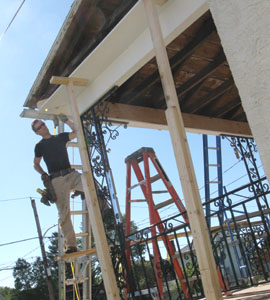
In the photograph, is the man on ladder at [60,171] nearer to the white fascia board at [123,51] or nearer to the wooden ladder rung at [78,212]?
the white fascia board at [123,51]

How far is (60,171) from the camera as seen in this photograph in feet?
17.9

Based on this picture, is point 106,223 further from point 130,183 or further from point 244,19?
point 244,19

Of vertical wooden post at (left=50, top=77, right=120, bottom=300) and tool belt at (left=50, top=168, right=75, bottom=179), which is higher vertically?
tool belt at (left=50, top=168, right=75, bottom=179)

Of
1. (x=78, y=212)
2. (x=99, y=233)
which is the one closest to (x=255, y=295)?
(x=99, y=233)

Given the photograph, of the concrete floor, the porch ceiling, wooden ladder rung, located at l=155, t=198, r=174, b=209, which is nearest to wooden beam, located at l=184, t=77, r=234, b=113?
the porch ceiling

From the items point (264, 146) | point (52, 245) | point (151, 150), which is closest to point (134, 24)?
point (264, 146)

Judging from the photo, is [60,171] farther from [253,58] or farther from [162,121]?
[253,58]

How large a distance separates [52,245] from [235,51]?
178 ft

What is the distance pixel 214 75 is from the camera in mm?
6008

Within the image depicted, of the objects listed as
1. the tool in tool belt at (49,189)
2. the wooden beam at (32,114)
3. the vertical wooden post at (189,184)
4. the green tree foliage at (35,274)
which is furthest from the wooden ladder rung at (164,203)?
the green tree foliage at (35,274)

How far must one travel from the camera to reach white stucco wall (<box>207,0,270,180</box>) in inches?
81.6

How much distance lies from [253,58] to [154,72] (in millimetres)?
3515

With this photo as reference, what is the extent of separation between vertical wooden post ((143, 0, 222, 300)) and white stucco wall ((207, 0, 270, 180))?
104 cm

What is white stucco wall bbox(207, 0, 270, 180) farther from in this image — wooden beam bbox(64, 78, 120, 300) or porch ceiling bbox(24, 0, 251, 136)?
Result: wooden beam bbox(64, 78, 120, 300)
